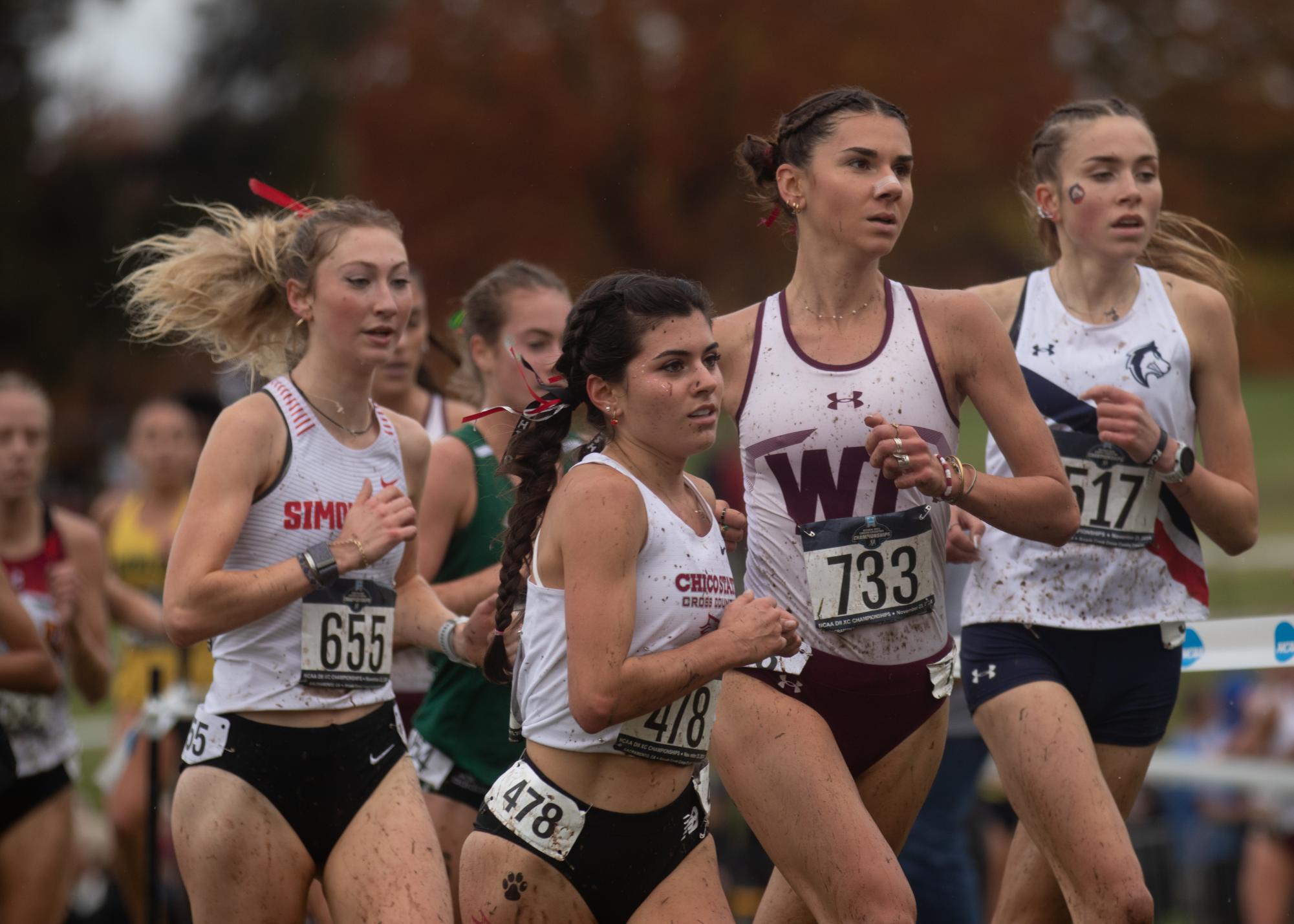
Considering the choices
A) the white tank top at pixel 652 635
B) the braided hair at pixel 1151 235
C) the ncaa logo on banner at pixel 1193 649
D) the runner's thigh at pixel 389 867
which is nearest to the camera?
the white tank top at pixel 652 635

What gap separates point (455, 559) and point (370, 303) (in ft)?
3.80

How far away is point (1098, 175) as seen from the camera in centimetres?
468

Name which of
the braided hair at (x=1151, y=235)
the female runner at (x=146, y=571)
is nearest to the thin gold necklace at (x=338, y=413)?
the braided hair at (x=1151, y=235)

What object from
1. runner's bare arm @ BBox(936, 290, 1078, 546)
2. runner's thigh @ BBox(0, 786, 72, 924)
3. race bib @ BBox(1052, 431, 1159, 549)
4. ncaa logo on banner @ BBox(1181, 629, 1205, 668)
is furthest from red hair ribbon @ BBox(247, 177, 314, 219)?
ncaa logo on banner @ BBox(1181, 629, 1205, 668)

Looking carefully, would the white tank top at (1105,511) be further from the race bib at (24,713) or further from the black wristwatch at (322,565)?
the race bib at (24,713)

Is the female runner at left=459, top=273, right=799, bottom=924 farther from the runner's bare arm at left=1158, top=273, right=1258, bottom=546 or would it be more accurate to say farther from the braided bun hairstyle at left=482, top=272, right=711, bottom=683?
the runner's bare arm at left=1158, top=273, right=1258, bottom=546

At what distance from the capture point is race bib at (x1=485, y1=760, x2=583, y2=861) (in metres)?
3.45

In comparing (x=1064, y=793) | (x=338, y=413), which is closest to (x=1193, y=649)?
(x=1064, y=793)

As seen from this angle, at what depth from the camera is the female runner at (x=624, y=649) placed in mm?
3363

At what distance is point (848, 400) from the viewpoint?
389cm

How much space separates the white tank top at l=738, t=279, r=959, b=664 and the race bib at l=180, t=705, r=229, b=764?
1.39 m

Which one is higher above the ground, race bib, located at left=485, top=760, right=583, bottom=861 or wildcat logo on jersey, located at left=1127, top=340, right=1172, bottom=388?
wildcat logo on jersey, located at left=1127, top=340, right=1172, bottom=388

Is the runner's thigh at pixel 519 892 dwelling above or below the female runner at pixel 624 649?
below

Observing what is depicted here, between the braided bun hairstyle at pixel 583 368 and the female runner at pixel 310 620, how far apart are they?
48cm
